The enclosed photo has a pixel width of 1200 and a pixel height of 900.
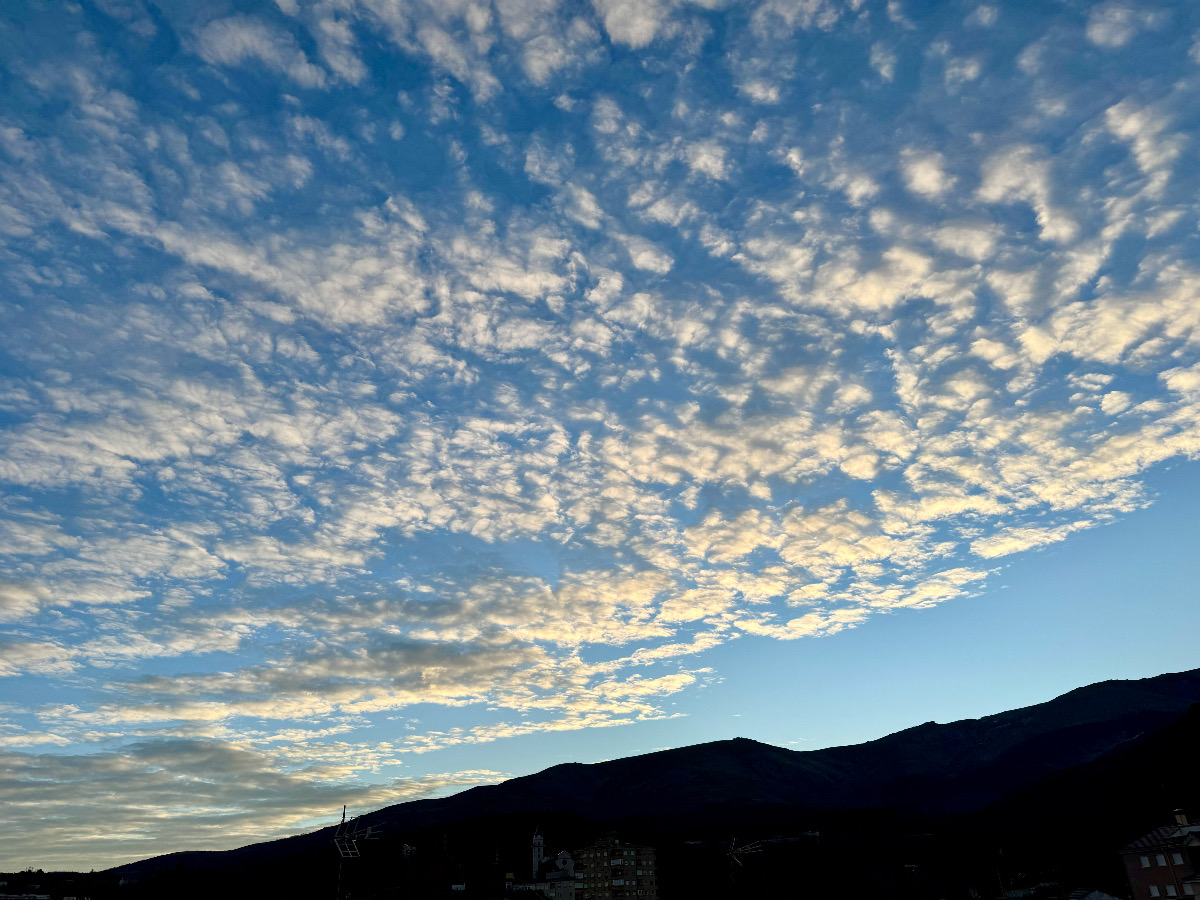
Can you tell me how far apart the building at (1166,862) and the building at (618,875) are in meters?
112

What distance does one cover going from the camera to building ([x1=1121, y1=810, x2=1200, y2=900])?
10856 centimetres

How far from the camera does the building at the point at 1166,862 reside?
108562 mm

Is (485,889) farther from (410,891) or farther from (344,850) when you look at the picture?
(344,850)

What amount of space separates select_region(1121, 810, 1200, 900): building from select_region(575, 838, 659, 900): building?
111564 millimetres

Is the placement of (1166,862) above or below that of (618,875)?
below

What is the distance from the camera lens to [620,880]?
193 m

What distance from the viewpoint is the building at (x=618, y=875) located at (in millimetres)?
192625

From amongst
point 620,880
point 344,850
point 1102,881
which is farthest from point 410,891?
point 1102,881

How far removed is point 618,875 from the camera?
636 feet

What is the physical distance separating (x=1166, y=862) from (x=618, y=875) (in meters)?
122

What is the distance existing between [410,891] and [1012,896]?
138403mm

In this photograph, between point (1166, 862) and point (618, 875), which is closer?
point (1166, 862)

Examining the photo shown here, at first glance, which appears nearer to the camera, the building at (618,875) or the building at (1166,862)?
the building at (1166,862)

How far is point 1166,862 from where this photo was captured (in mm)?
111688
